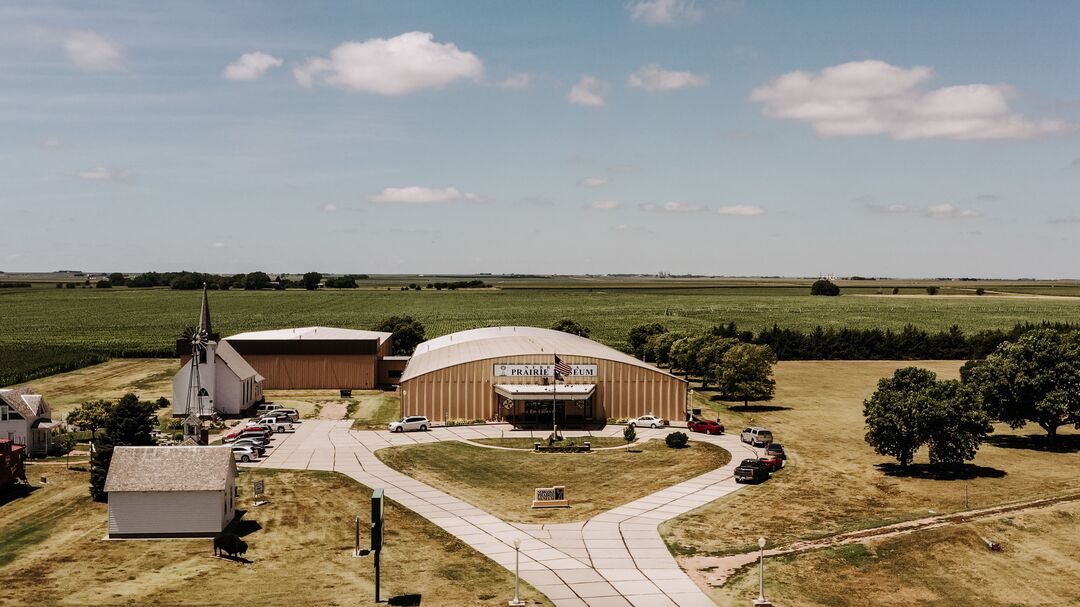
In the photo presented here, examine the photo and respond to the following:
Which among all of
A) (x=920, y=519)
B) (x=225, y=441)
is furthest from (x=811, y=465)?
(x=225, y=441)

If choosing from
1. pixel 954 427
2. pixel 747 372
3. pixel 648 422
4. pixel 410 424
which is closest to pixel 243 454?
pixel 410 424

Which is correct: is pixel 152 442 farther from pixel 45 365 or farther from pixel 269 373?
pixel 45 365

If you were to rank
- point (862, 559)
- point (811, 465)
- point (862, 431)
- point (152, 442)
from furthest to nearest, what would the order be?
1. point (862, 431)
2. point (811, 465)
3. point (152, 442)
4. point (862, 559)

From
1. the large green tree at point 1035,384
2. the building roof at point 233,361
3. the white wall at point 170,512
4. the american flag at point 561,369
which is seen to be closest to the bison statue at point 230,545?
the white wall at point 170,512

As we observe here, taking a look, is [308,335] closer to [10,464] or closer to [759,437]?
[10,464]

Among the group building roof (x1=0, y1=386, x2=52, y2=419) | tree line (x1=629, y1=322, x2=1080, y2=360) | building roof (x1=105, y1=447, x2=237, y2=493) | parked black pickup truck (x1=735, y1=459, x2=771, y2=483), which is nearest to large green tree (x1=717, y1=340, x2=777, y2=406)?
parked black pickup truck (x1=735, y1=459, x2=771, y2=483)

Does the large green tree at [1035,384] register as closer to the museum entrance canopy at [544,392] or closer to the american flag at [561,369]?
the museum entrance canopy at [544,392]

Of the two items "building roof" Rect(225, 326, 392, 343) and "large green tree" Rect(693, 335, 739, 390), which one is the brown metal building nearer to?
"building roof" Rect(225, 326, 392, 343)
